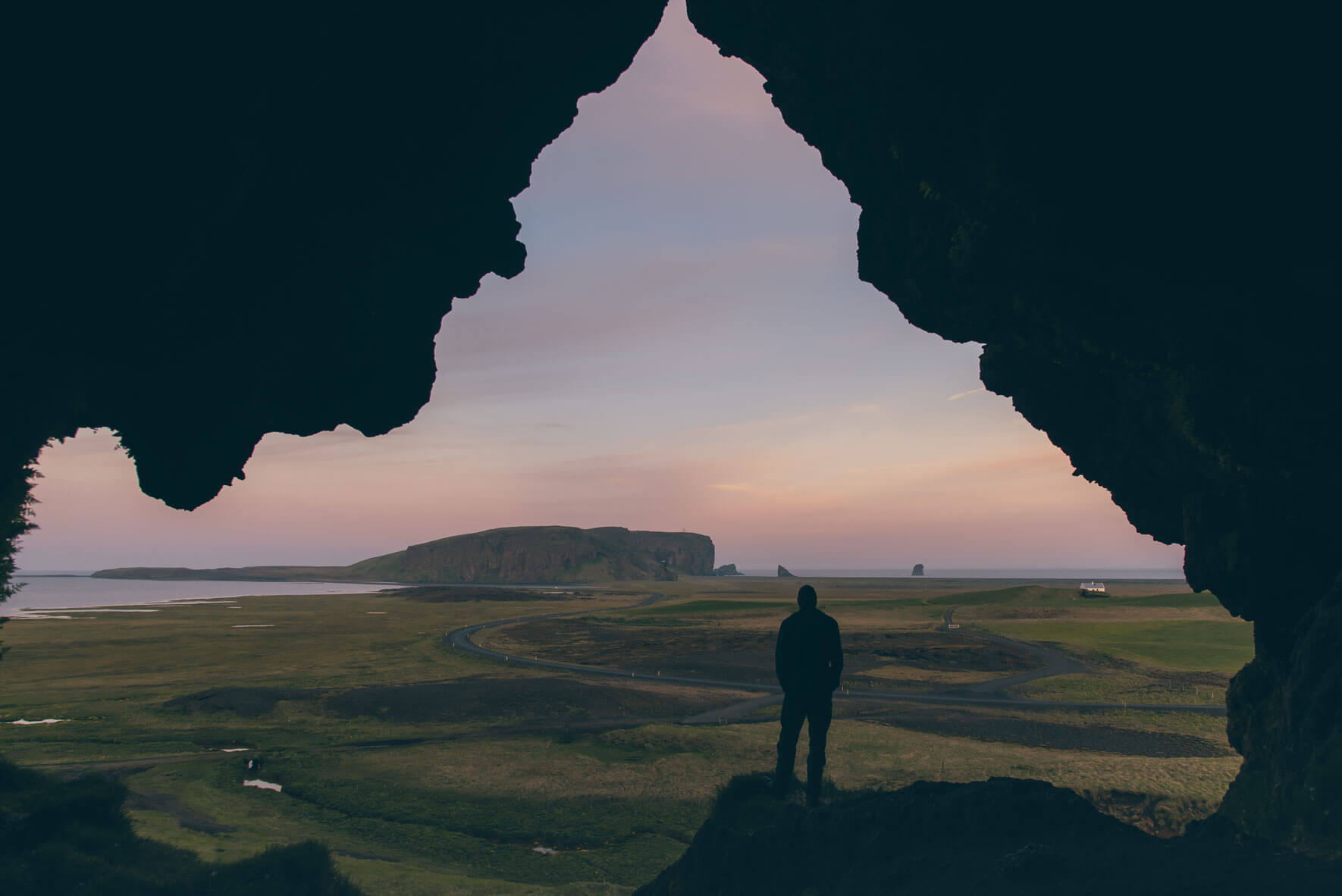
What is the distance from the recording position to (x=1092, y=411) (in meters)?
14.6

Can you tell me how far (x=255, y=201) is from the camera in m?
10.8

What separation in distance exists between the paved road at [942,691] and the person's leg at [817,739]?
48.4ft

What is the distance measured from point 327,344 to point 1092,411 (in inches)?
646

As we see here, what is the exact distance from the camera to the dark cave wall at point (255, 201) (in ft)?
27.6

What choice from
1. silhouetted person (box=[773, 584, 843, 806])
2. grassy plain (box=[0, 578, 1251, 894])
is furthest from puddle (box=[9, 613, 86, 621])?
silhouetted person (box=[773, 584, 843, 806])

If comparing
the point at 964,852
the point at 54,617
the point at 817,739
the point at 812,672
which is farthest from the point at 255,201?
the point at 54,617

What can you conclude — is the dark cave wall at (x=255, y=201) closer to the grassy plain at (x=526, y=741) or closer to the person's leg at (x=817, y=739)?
the grassy plain at (x=526, y=741)

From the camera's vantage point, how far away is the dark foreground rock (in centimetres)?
609

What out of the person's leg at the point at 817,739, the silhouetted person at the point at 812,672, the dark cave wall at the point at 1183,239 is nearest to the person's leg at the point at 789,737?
the silhouetted person at the point at 812,672

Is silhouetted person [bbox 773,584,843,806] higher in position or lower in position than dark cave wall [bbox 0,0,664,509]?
lower

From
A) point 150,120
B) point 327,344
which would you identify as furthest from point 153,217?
point 327,344

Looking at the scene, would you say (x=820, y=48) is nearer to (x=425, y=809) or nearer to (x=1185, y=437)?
(x=1185, y=437)

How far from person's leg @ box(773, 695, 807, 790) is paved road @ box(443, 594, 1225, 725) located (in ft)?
46.1

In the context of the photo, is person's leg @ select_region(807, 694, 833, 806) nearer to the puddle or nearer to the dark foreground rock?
the dark foreground rock
